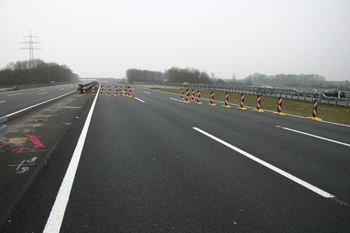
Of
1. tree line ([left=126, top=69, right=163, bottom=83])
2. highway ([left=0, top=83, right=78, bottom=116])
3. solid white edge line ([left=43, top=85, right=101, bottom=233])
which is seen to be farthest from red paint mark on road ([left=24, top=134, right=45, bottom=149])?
tree line ([left=126, top=69, right=163, bottom=83])

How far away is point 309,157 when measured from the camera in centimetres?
524

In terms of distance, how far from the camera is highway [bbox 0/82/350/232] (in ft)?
8.71

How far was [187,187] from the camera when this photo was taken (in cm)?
355

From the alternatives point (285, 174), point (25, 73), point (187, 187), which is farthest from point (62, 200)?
point (25, 73)

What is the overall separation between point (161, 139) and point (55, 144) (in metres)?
2.99

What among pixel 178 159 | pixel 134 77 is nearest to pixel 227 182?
pixel 178 159

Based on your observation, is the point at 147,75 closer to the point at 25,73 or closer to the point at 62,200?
the point at 25,73

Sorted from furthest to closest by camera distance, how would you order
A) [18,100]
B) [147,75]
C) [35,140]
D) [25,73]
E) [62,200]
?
[147,75], [25,73], [18,100], [35,140], [62,200]

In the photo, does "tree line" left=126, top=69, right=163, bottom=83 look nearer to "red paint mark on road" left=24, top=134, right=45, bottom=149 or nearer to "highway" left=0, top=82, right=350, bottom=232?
"red paint mark on road" left=24, top=134, right=45, bottom=149

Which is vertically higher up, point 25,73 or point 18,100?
point 25,73

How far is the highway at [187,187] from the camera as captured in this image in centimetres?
266

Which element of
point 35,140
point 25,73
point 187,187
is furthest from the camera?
point 25,73

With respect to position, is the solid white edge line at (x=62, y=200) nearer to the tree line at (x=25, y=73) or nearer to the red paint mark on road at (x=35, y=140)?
the red paint mark on road at (x=35, y=140)

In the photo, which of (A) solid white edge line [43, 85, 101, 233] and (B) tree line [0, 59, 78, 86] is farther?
(B) tree line [0, 59, 78, 86]
